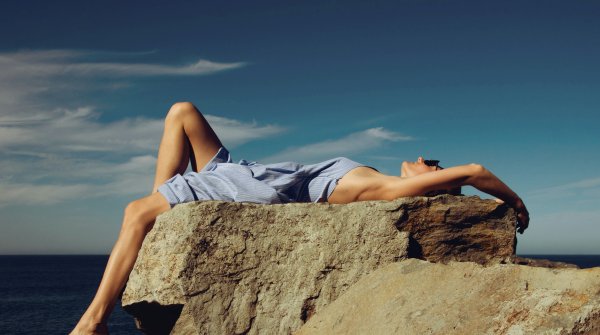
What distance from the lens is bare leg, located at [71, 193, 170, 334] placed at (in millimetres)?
3859

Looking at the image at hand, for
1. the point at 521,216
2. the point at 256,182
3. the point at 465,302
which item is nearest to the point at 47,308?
the point at 256,182

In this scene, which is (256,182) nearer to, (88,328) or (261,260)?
(261,260)

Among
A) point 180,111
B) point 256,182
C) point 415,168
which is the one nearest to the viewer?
point 256,182

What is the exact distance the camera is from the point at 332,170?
4.74 metres

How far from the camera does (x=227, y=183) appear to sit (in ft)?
14.6

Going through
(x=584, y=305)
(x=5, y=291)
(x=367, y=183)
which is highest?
(x=367, y=183)

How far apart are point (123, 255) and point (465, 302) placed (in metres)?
2.46

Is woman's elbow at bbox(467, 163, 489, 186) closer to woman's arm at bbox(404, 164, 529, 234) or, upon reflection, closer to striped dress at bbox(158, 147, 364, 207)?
woman's arm at bbox(404, 164, 529, 234)

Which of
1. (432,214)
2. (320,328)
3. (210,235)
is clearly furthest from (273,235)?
(432,214)

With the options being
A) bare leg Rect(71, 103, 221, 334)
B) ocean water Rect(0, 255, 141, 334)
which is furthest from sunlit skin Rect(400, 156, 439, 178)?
ocean water Rect(0, 255, 141, 334)

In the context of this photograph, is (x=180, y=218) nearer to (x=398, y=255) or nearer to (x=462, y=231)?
(x=398, y=255)

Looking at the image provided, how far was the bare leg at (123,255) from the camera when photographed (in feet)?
12.7

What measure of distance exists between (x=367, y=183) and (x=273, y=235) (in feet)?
Result: 3.01

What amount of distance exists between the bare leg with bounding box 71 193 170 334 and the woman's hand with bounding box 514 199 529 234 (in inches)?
108
